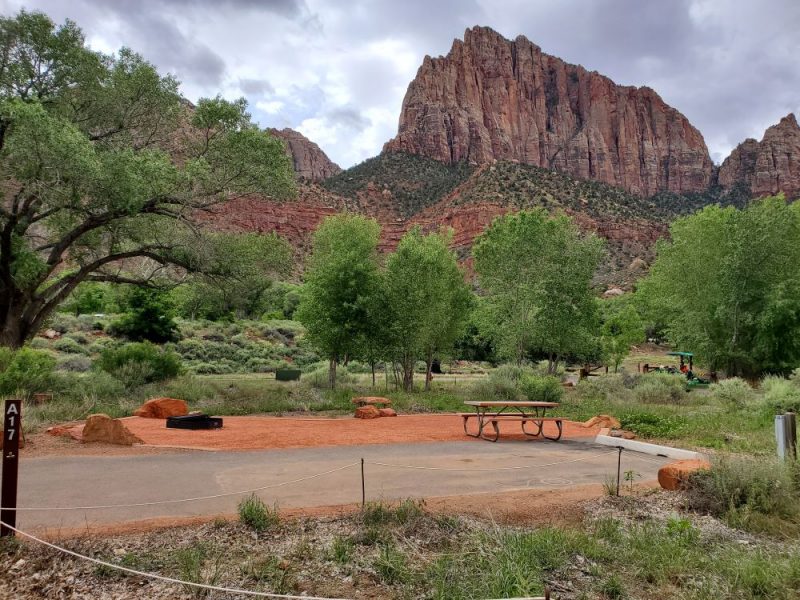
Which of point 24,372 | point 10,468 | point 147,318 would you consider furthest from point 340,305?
point 147,318

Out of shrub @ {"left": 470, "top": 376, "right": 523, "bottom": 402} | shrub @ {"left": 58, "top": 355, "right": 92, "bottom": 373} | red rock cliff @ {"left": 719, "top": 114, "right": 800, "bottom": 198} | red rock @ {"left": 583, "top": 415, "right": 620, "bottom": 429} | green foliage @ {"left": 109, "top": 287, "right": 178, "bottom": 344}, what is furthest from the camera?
red rock cliff @ {"left": 719, "top": 114, "right": 800, "bottom": 198}

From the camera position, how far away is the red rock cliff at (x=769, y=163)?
14100 centimetres

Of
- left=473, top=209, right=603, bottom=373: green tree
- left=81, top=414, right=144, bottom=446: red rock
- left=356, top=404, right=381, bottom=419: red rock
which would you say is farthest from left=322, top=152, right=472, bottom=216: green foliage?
left=81, top=414, right=144, bottom=446: red rock

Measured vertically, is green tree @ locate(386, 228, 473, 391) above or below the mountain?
below

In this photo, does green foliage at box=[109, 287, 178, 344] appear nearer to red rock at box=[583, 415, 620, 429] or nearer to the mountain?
red rock at box=[583, 415, 620, 429]

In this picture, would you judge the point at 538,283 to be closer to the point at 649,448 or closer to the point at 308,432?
the point at 649,448

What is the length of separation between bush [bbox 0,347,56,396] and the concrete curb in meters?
12.1

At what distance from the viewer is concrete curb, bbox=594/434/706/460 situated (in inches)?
382

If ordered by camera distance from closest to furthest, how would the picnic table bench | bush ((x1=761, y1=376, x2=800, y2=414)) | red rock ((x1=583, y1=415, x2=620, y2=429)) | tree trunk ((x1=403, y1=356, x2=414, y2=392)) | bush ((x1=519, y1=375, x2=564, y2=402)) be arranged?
red rock ((x1=583, y1=415, x2=620, y2=429)) → bush ((x1=761, y1=376, x2=800, y2=414)) → the picnic table bench → bush ((x1=519, y1=375, x2=564, y2=402)) → tree trunk ((x1=403, y1=356, x2=414, y2=392))

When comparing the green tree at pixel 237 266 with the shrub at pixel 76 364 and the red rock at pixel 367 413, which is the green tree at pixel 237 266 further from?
the shrub at pixel 76 364

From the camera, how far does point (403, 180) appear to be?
92188 millimetres

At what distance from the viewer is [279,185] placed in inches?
678

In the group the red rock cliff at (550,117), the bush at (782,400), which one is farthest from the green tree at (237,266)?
the red rock cliff at (550,117)

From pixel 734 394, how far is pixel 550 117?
156 m
